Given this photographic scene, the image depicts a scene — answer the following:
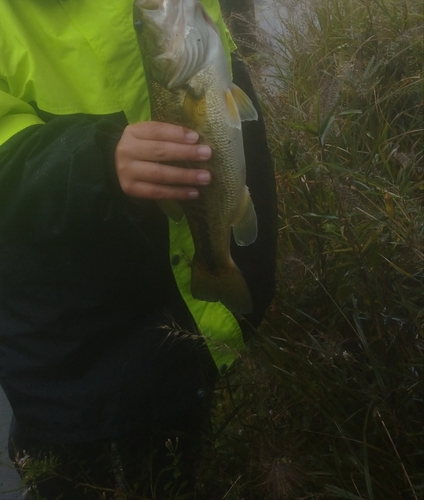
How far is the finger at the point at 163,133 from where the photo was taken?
1.31m

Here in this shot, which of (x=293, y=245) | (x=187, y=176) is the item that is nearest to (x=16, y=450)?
(x=187, y=176)

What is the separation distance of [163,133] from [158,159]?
2.3 inches

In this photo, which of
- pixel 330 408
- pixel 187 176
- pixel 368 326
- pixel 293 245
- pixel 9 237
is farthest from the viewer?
pixel 293 245

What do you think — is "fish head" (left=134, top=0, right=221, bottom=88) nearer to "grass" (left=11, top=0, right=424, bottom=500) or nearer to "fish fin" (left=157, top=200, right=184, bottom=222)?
"fish fin" (left=157, top=200, right=184, bottom=222)

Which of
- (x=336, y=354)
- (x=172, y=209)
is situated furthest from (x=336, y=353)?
(x=172, y=209)

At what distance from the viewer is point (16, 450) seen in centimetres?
186

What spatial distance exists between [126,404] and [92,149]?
Answer: 771 millimetres

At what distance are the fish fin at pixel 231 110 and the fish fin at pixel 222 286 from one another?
0.40 meters

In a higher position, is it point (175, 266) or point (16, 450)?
point (175, 266)

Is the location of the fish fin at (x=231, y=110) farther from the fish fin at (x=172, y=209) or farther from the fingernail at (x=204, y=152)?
the fish fin at (x=172, y=209)

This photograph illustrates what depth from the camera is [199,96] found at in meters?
1.36

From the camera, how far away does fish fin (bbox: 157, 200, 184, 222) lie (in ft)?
4.93

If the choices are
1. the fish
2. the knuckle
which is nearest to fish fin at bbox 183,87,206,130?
the fish

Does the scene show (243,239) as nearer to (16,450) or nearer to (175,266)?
(175,266)
